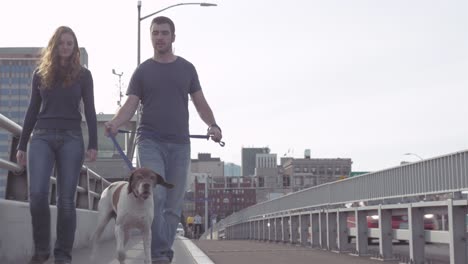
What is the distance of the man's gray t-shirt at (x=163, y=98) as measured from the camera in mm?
6984

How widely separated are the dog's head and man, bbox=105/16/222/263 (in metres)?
0.17

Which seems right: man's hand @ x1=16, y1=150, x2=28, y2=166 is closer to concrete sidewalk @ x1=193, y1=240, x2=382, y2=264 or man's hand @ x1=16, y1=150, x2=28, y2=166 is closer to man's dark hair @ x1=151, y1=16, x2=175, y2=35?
man's dark hair @ x1=151, y1=16, x2=175, y2=35

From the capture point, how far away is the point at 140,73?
709 cm

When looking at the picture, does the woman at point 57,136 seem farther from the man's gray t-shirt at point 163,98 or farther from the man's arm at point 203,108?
the man's arm at point 203,108

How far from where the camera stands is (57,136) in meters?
7.12

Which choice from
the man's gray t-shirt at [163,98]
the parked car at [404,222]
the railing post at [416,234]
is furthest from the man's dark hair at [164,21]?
the parked car at [404,222]

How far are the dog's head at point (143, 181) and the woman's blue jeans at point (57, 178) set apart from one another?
27.9 inches

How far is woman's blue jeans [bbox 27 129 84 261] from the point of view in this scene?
7.05 meters

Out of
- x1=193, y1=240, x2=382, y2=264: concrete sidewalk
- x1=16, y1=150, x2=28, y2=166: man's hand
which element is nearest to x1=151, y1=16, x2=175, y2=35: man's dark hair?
x1=16, y1=150, x2=28, y2=166: man's hand

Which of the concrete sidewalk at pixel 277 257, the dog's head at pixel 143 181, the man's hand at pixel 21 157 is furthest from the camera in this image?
the concrete sidewalk at pixel 277 257

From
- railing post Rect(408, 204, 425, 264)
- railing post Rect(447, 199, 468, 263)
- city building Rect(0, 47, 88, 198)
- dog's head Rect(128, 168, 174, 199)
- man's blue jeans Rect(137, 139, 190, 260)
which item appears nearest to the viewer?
dog's head Rect(128, 168, 174, 199)

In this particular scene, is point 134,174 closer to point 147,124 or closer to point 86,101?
point 147,124

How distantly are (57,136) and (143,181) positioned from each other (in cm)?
98

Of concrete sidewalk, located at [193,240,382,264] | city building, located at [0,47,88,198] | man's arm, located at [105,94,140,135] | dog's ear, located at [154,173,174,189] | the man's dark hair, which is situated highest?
city building, located at [0,47,88,198]
